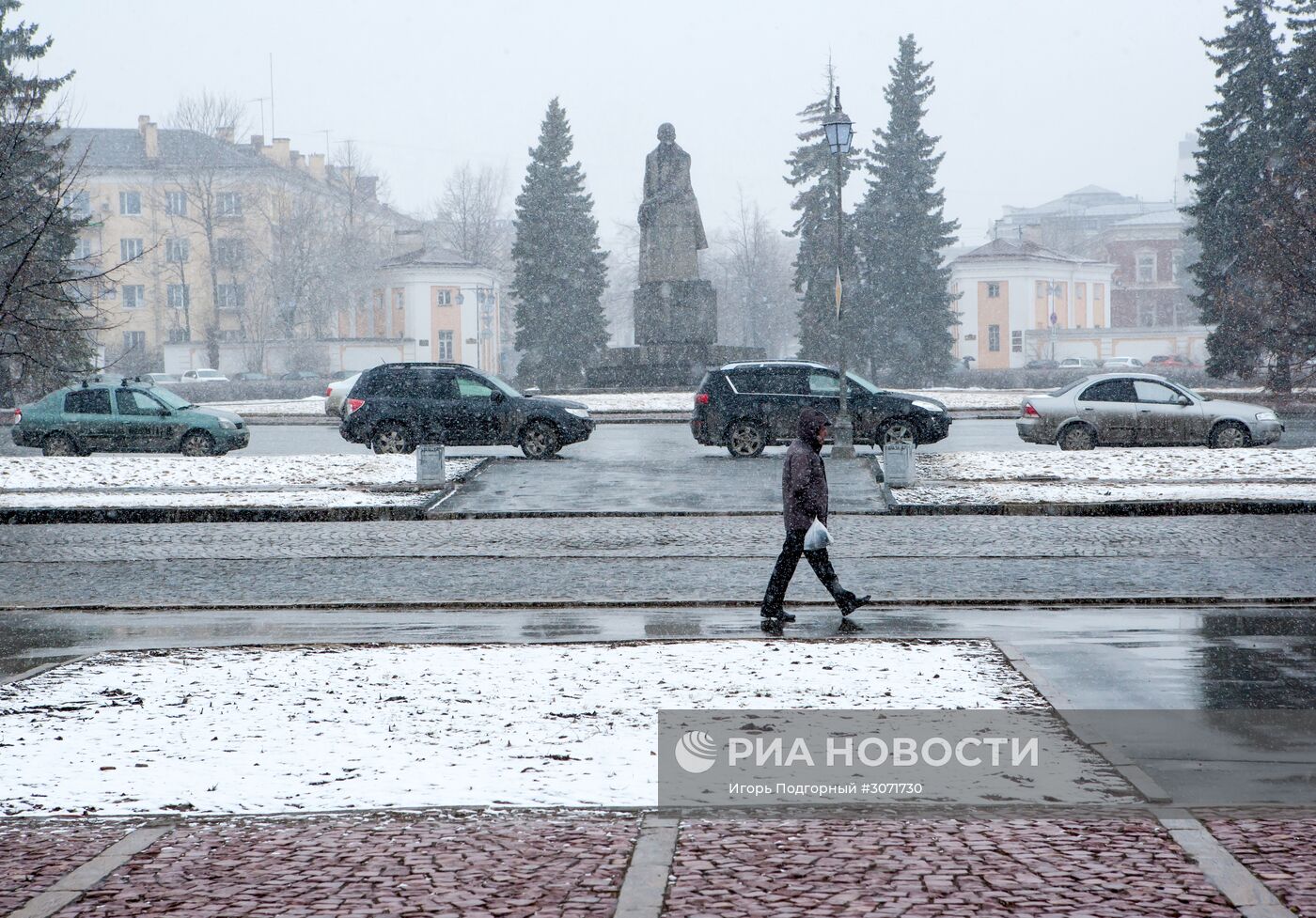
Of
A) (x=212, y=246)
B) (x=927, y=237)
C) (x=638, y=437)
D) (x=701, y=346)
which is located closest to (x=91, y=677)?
(x=638, y=437)

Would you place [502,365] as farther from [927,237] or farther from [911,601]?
[911,601]

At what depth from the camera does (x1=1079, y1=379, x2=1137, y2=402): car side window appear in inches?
A: 996

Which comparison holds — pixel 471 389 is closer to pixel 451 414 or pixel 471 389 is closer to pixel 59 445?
pixel 451 414

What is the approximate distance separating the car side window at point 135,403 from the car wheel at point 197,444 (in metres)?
0.72

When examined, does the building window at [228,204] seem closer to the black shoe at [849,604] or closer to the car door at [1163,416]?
the car door at [1163,416]

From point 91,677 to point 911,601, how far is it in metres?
6.34

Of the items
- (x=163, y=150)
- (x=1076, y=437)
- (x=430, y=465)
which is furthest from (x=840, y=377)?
(x=163, y=150)

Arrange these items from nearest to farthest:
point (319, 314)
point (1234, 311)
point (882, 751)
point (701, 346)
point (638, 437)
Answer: point (882, 751)
point (638, 437)
point (701, 346)
point (1234, 311)
point (319, 314)

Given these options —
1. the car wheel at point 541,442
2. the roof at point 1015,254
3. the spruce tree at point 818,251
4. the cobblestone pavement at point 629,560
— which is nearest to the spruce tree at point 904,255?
the spruce tree at point 818,251

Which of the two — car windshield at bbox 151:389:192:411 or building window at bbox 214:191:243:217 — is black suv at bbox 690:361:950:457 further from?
building window at bbox 214:191:243:217

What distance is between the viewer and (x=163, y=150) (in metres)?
96.7

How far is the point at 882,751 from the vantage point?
686 cm

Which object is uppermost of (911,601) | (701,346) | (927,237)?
(927,237)

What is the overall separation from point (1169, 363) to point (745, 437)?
68.0 metres
